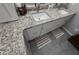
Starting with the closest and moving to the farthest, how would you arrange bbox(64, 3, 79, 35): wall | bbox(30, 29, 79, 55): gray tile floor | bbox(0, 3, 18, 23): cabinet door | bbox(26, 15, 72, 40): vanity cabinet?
bbox(0, 3, 18, 23): cabinet door < bbox(26, 15, 72, 40): vanity cabinet < bbox(30, 29, 79, 55): gray tile floor < bbox(64, 3, 79, 35): wall

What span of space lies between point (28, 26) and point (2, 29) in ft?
1.54

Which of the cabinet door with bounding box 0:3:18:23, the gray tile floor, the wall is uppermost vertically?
the cabinet door with bounding box 0:3:18:23

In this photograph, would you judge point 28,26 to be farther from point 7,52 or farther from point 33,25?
point 7,52

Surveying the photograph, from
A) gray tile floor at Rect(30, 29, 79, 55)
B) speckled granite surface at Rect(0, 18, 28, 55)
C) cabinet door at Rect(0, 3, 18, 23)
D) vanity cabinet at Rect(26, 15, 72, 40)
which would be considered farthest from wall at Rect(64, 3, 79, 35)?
cabinet door at Rect(0, 3, 18, 23)

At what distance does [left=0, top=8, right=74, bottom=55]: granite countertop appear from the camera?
2.96 ft

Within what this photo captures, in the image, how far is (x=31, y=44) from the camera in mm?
2016

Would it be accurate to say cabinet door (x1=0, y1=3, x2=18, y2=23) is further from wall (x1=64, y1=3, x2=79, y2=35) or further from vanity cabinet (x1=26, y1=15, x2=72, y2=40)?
wall (x1=64, y1=3, x2=79, y2=35)

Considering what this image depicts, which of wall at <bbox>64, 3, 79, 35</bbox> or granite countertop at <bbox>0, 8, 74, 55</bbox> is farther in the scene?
wall at <bbox>64, 3, 79, 35</bbox>

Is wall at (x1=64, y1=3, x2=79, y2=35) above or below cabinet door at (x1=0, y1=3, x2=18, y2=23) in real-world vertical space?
below

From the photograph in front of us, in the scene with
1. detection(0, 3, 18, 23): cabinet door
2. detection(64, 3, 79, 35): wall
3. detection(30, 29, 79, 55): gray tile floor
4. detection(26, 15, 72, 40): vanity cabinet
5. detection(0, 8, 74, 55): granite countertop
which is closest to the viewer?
detection(0, 8, 74, 55): granite countertop

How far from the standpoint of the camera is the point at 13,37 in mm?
1063

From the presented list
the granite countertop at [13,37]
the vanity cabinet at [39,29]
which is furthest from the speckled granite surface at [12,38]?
the vanity cabinet at [39,29]

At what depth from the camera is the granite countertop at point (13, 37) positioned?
35.5 inches
